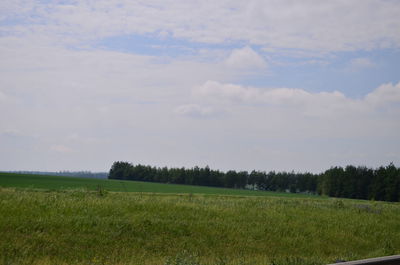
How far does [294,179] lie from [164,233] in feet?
449

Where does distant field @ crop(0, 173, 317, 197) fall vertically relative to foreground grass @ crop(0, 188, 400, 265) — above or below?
above

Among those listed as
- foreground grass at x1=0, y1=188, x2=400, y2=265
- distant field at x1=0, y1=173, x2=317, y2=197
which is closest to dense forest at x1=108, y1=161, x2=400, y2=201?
distant field at x1=0, y1=173, x2=317, y2=197

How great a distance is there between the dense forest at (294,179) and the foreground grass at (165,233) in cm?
8588

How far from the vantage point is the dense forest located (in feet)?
370

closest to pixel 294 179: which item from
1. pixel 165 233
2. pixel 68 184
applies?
pixel 68 184

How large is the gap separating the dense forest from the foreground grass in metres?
85.9

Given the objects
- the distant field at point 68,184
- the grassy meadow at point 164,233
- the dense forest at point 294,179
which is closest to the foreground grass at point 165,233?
the grassy meadow at point 164,233

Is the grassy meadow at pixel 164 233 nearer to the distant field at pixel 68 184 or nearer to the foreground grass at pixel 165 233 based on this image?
the foreground grass at pixel 165 233

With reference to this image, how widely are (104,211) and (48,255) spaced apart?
6.21 metres

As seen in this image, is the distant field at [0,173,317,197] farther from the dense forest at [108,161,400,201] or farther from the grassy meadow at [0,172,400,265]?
the dense forest at [108,161,400,201]

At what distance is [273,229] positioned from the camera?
26.0m

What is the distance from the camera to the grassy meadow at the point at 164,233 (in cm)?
1772

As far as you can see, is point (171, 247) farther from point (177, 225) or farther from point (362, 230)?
point (362, 230)

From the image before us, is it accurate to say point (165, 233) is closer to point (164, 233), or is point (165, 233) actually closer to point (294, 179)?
point (164, 233)
